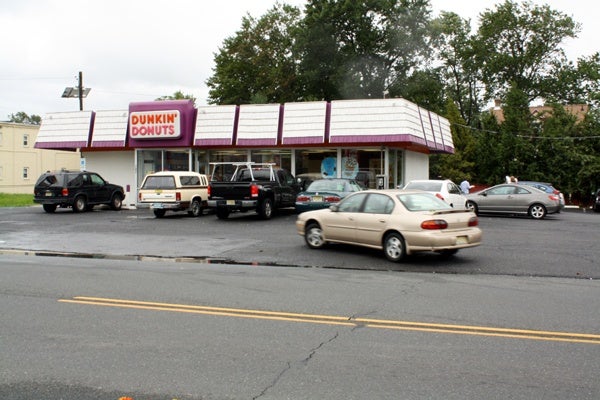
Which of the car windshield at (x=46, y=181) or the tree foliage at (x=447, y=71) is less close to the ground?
the tree foliage at (x=447, y=71)

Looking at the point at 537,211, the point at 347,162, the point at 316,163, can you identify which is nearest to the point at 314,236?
the point at 537,211

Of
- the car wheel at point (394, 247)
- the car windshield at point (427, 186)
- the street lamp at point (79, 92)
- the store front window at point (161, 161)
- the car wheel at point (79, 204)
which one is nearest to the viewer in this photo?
the car wheel at point (394, 247)

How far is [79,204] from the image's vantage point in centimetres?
2547

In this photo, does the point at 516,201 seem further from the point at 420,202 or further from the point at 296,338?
the point at 296,338

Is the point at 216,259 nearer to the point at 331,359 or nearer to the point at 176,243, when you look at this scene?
the point at 176,243

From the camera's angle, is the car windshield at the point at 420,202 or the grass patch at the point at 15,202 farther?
the grass patch at the point at 15,202

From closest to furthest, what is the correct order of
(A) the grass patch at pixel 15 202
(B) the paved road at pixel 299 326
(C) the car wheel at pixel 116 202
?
1. (B) the paved road at pixel 299 326
2. (C) the car wheel at pixel 116 202
3. (A) the grass patch at pixel 15 202

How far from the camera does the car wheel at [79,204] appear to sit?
83.0ft

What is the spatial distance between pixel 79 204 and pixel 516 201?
1900 cm

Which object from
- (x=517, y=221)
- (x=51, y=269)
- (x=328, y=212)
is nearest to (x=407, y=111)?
(x=517, y=221)

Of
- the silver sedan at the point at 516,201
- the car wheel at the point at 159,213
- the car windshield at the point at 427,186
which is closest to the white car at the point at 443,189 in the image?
the car windshield at the point at 427,186

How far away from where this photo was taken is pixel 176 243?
1500 cm

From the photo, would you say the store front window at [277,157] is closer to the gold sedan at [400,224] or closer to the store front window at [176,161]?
the store front window at [176,161]

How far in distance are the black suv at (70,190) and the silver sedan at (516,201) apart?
55.7 ft
